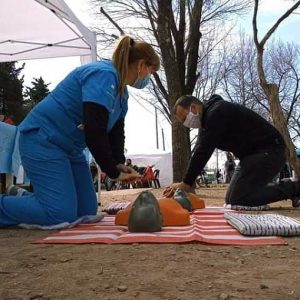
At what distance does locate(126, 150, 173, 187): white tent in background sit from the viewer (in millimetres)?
24297

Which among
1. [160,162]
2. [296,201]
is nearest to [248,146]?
[296,201]

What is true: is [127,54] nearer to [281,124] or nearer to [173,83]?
[173,83]

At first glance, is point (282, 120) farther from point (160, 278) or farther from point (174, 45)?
point (160, 278)

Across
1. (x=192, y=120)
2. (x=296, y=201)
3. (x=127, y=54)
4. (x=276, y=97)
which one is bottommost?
(x=296, y=201)

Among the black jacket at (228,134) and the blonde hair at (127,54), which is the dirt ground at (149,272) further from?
the black jacket at (228,134)

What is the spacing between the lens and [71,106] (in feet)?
10.7

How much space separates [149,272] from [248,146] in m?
2.97

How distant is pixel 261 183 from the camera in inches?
182

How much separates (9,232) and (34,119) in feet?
2.54

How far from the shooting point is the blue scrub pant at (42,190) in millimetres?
3281

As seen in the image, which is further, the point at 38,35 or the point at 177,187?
the point at 38,35

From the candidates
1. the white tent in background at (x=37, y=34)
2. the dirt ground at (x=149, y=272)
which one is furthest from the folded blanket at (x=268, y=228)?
the white tent in background at (x=37, y=34)

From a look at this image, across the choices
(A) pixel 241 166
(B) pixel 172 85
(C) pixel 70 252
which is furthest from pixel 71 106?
(B) pixel 172 85

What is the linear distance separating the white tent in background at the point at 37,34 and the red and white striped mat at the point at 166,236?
3.78 meters
